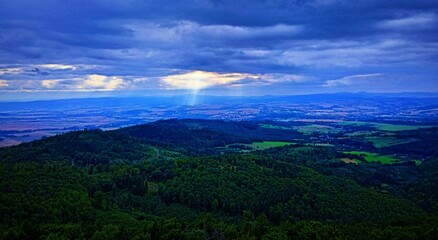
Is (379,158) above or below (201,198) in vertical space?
below

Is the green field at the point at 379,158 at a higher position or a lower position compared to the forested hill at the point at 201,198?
lower

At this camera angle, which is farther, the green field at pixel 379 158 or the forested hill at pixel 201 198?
the green field at pixel 379 158

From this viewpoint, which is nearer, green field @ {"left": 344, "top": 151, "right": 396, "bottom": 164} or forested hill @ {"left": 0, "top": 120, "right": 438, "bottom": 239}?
forested hill @ {"left": 0, "top": 120, "right": 438, "bottom": 239}

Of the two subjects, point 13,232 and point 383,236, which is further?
point 383,236

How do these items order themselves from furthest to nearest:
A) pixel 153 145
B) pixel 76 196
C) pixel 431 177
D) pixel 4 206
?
pixel 153 145 < pixel 431 177 < pixel 76 196 < pixel 4 206

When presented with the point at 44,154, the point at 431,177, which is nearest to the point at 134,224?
the point at 44,154

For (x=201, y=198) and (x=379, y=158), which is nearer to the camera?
(x=201, y=198)

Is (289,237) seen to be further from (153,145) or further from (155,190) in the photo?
(153,145)

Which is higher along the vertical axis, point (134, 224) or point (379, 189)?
point (134, 224)
